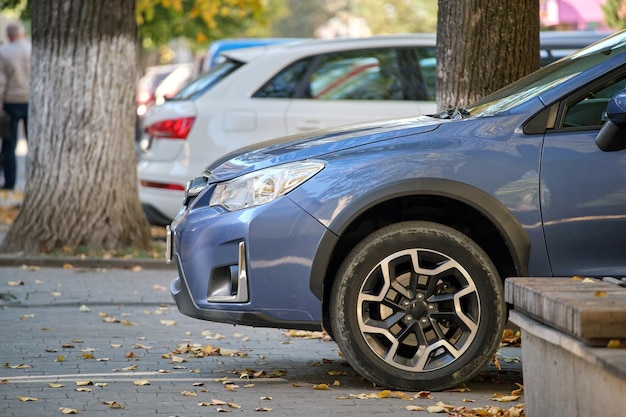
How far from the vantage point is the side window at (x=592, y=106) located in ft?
18.7

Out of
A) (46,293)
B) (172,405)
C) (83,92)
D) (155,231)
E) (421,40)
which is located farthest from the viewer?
(155,231)

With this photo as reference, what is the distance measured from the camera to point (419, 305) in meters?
5.67

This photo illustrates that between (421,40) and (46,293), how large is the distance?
422 cm

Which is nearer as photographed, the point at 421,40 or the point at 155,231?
the point at 421,40

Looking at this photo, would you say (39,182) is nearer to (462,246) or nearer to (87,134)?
(87,134)

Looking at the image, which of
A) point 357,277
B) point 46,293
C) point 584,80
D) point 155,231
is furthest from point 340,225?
point 155,231

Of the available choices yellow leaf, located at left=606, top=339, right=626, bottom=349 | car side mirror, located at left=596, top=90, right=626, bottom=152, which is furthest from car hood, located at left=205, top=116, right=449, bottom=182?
yellow leaf, located at left=606, top=339, right=626, bottom=349

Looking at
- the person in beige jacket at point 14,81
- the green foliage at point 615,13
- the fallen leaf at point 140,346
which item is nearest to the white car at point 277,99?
the fallen leaf at point 140,346

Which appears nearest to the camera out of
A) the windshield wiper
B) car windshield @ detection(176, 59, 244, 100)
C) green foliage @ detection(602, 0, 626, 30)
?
the windshield wiper

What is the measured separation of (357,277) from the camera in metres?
5.64

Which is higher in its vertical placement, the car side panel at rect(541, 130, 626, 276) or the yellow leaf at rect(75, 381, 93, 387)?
the car side panel at rect(541, 130, 626, 276)

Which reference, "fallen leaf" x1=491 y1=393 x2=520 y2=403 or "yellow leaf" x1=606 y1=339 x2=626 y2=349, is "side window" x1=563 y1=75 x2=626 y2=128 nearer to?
"fallen leaf" x1=491 y1=393 x2=520 y2=403

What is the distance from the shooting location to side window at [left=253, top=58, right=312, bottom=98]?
10.9 metres

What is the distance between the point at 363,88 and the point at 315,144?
5.23m
